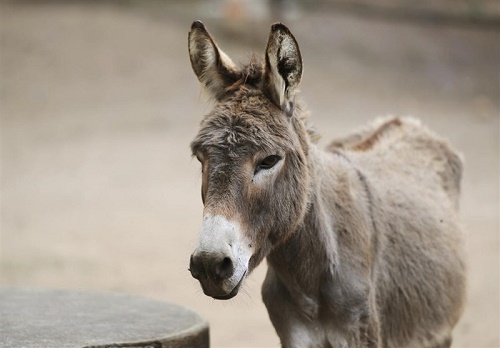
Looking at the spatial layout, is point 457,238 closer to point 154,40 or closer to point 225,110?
point 225,110

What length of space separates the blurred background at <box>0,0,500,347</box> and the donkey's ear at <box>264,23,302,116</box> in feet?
10.9

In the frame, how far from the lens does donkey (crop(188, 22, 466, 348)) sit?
12.3 ft

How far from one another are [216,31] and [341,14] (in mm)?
2706

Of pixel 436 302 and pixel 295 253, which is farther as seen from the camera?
pixel 436 302

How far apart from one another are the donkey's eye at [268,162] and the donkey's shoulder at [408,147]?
1659mm

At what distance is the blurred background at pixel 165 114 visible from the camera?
29.6 ft

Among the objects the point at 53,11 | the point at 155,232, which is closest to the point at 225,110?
the point at 155,232

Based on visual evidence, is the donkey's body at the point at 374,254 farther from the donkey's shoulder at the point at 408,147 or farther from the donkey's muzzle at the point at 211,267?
the donkey's muzzle at the point at 211,267

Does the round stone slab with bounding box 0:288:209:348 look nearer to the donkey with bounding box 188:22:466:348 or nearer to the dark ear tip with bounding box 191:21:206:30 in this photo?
the donkey with bounding box 188:22:466:348

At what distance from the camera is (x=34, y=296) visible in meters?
5.67

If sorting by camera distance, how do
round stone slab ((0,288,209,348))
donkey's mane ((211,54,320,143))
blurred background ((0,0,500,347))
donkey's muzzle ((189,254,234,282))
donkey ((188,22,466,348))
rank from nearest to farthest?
donkey's muzzle ((189,254,234,282)) → donkey ((188,22,466,348)) → donkey's mane ((211,54,320,143)) → round stone slab ((0,288,209,348)) → blurred background ((0,0,500,347))

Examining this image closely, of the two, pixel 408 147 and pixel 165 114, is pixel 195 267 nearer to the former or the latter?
pixel 408 147

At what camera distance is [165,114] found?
1591 centimetres

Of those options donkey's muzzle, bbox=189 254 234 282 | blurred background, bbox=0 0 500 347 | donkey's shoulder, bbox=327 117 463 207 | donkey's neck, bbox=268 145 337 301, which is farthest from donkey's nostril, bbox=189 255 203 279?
Answer: blurred background, bbox=0 0 500 347
